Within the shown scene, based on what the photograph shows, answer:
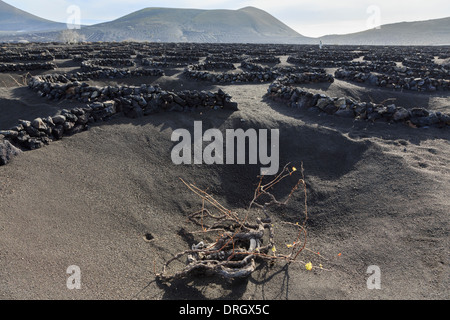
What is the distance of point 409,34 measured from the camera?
161625mm

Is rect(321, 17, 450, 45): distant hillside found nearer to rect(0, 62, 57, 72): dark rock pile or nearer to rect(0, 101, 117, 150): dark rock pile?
rect(0, 62, 57, 72): dark rock pile

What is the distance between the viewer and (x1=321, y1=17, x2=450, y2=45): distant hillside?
14750 cm

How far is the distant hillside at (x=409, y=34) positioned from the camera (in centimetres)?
14750

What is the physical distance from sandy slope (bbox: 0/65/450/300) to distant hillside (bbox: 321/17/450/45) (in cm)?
17590

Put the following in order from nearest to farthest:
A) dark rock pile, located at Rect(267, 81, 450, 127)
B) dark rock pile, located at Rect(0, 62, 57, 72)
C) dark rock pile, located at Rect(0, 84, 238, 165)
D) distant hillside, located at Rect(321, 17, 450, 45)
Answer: dark rock pile, located at Rect(0, 84, 238, 165) < dark rock pile, located at Rect(267, 81, 450, 127) < dark rock pile, located at Rect(0, 62, 57, 72) < distant hillside, located at Rect(321, 17, 450, 45)

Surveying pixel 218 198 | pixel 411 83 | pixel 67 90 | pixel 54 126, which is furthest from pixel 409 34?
pixel 54 126

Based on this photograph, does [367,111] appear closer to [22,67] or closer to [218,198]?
[218,198]

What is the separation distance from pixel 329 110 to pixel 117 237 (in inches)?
331

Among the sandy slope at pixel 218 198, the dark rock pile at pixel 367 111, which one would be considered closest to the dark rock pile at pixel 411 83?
the dark rock pile at pixel 367 111

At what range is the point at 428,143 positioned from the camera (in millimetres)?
7852

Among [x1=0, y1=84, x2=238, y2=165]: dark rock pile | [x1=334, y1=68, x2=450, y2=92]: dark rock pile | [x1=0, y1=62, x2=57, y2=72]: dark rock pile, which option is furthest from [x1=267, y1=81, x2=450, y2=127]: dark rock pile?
[x1=0, y1=62, x2=57, y2=72]: dark rock pile

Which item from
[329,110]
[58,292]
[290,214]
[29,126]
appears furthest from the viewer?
[329,110]
